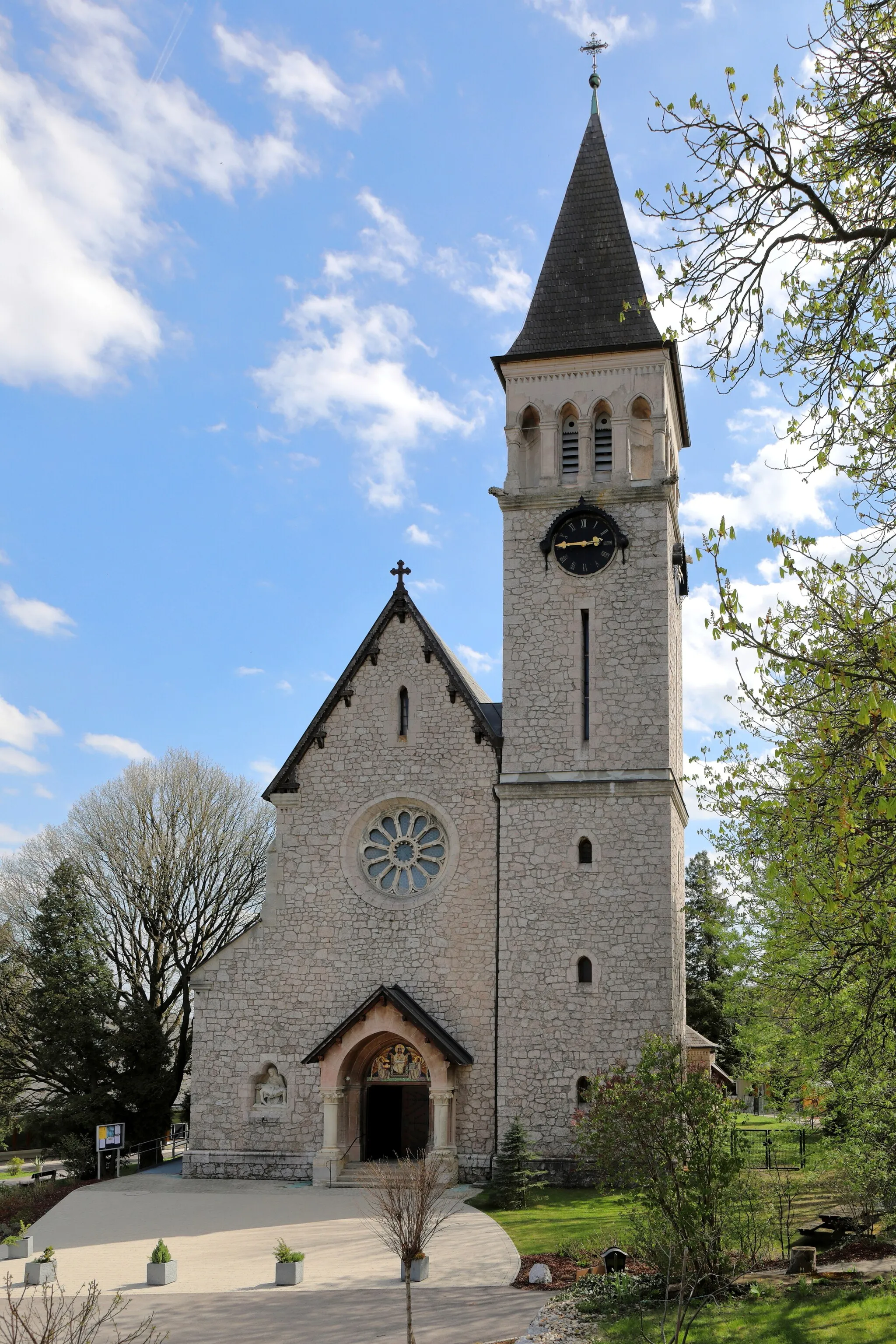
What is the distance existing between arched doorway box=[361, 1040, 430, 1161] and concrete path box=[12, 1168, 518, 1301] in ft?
6.84

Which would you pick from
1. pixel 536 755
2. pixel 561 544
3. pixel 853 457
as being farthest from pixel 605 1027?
pixel 853 457

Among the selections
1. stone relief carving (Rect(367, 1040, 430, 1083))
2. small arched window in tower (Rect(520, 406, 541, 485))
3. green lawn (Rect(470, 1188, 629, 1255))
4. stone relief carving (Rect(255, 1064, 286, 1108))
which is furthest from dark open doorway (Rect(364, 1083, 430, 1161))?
small arched window in tower (Rect(520, 406, 541, 485))

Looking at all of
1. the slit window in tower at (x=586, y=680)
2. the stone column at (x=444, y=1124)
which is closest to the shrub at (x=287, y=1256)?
the stone column at (x=444, y=1124)

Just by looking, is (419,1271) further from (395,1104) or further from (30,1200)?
(30,1200)

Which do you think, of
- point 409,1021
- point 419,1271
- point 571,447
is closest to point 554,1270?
point 419,1271

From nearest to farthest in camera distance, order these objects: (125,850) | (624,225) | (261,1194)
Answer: (261,1194), (624,225), (125,850)

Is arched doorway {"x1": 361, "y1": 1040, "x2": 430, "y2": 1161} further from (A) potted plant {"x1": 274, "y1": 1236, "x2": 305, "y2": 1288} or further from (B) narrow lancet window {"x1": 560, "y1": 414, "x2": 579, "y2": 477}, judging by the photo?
(B) narrow lancet window {"x1": 560, "y1": 414, "x2": 579, "y2": 477}

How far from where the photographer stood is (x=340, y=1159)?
2308 cm

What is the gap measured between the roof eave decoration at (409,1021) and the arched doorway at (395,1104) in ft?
2.77

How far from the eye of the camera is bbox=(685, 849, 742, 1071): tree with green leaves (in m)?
33.7

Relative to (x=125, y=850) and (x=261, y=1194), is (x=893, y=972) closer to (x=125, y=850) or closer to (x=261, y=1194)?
(x=261, y=1194)

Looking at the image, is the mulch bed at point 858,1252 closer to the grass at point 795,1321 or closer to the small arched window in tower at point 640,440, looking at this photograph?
the grass at point 795,1321

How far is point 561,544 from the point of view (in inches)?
1008

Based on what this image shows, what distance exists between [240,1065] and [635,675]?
37.8 ft
